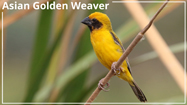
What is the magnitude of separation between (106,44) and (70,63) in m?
0.31

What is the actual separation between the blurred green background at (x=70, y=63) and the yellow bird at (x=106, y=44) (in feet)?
0.10

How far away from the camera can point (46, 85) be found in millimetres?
1141

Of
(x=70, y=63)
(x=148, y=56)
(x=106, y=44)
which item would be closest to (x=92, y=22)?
(x=106, y=44)

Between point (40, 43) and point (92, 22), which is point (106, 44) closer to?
point (92, 22)

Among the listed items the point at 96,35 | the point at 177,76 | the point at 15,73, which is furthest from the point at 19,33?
the point at 177,76

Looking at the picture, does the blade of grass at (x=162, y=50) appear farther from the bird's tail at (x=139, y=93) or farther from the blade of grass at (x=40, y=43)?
the blade of grass at (x=40, y=43)

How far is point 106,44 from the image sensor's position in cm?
99

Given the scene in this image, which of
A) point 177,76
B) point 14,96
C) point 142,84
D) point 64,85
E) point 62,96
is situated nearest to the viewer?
point 177,76

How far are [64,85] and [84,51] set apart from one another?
147 millimetres

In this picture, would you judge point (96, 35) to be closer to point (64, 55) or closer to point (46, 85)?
point (64, 55)

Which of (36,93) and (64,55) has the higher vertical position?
(64,55)

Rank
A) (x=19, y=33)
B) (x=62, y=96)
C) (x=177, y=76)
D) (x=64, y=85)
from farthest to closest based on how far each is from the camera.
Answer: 1. (x=19, y=33)
2. (x=62, y=96)
3. (x=64, y=85)
4. (x=177, y=76)

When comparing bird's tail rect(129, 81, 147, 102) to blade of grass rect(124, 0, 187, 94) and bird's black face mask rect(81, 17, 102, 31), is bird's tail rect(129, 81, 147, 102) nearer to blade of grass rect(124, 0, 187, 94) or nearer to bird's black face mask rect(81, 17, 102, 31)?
blade of grass rect(124, 0, 187, 94)

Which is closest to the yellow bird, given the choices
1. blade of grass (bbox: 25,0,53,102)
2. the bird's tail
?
the bird's tail
